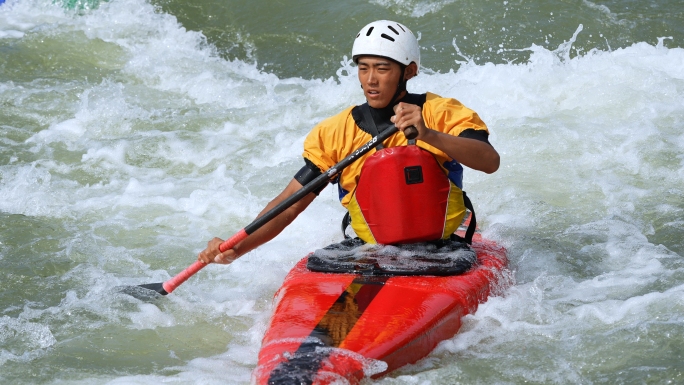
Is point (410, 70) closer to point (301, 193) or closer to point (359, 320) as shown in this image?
point (301, 193)

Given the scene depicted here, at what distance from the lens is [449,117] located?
3.99 metres

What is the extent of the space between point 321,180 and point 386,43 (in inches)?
26.2

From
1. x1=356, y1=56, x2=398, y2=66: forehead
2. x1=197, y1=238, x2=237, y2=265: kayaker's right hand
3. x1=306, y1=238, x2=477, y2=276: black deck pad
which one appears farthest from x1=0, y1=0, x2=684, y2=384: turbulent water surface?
x1=356, y1=56, x2=398, y2=66: forehead

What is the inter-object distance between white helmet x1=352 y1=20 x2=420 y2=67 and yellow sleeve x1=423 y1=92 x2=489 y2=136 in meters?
0.23

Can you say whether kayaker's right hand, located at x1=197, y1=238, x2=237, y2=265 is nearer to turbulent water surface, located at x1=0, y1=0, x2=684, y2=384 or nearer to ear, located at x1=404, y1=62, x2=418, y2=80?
turbulent water surface, located at x1=0, y1=0, x2=684, y2=384

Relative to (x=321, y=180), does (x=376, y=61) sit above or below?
above

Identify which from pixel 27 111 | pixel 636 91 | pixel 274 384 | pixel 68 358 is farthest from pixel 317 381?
pixel 27 111

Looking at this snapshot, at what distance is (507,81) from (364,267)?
4177 mm

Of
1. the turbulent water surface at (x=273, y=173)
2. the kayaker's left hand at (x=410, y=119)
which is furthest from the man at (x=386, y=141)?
the turbulent water surface at (x=273, y=173)

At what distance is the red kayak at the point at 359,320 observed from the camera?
10.8ft

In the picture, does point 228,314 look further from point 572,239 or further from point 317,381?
point 572,239

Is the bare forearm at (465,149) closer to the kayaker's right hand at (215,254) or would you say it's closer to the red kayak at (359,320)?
the red kayak at (359,320)

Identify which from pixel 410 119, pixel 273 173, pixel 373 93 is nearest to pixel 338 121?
pixel 373 93

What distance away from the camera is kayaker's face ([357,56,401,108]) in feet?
13.1
